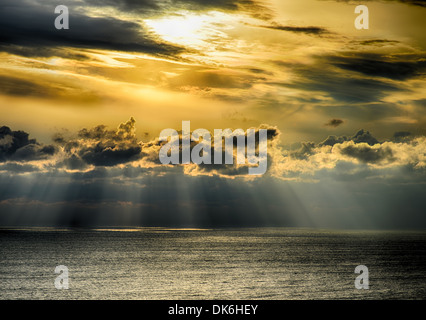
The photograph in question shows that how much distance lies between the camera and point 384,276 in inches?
4163

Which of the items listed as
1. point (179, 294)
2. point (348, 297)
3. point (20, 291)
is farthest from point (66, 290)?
point (348, 297)

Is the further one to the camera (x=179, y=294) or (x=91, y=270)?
(x=91, y=270)

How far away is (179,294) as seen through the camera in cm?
7694
